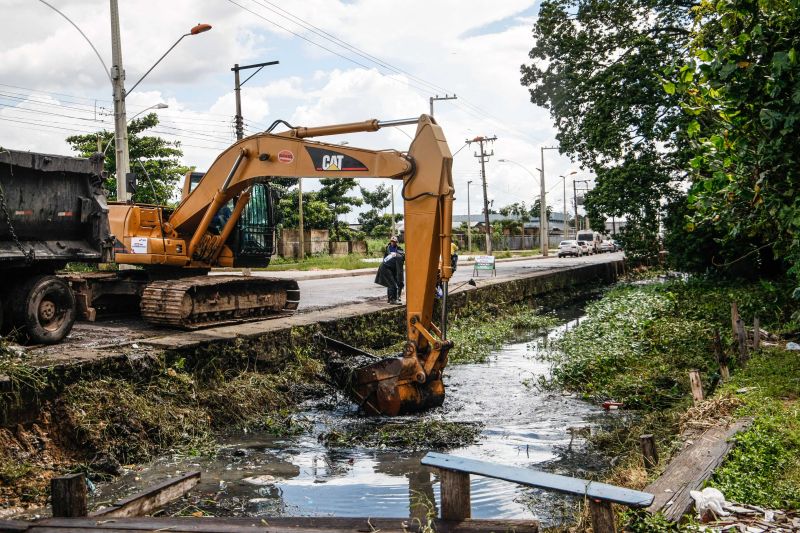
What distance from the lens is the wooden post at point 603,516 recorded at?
14.4ft

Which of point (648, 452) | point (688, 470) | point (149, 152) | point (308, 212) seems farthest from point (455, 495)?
point (308, 212)

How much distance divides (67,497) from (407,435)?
425cm

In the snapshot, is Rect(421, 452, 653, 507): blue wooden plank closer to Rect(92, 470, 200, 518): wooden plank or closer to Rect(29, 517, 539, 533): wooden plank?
Rect(29, 517, 539, 533): wooden plank

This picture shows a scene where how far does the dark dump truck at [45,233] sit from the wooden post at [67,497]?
4.46m

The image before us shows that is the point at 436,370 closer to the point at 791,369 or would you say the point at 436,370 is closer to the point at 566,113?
the point at 791,369

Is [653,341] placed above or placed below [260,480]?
above

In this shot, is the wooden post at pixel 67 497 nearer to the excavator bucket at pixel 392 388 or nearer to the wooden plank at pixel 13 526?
the wooden plank at pixel 13 526

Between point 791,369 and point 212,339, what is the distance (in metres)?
7.80

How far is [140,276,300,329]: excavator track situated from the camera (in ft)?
35.9

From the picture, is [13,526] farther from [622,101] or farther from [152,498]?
[622,101]

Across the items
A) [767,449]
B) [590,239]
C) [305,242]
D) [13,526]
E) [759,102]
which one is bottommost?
[767,449]

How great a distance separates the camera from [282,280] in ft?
43.8

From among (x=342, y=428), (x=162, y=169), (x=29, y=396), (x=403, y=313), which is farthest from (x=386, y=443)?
(x=162, y=169)

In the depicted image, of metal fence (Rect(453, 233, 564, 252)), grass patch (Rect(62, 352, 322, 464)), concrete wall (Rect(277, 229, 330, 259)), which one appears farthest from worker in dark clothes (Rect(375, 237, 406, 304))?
metal fence (Rect(453, 233, 564, 252))
